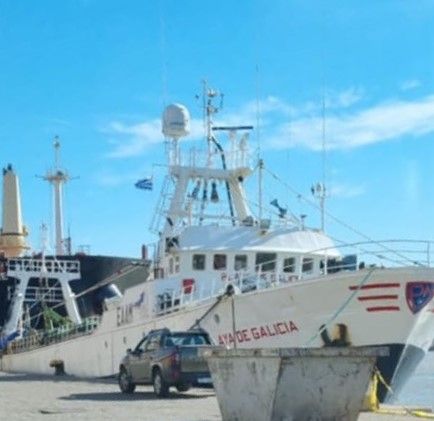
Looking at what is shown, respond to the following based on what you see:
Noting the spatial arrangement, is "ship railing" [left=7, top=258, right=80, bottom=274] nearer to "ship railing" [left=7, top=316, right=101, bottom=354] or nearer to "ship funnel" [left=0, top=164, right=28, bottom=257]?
"ship railing" [left=7, top=316, right=101, bottom=354]

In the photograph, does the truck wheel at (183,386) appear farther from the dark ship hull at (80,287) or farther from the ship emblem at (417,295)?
the dark ship hull at (80,287)

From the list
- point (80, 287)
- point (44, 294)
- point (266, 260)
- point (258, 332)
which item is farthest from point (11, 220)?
point (258, 332)

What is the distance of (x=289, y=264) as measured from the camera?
1135 inches

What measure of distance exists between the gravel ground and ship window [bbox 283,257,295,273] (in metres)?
7.15

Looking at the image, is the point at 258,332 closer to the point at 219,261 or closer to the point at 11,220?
the point at 219,261

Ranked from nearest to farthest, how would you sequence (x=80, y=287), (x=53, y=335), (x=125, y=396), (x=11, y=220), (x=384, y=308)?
(x=125, y=396), (x=384, y=308), (x=53, y=335), (x=80, y=287), (x=11, y=220)

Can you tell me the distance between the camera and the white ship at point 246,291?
21.4 meters

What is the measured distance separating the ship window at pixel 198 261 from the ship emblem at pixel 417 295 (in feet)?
30.5

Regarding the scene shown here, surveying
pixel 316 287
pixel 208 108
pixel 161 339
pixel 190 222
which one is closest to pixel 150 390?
pixel 161 339

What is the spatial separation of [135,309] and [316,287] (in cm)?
988

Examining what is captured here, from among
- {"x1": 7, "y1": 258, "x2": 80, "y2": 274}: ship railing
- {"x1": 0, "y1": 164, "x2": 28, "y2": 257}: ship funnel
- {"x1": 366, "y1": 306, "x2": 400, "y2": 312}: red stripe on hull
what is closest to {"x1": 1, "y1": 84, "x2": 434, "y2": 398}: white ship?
{"x1": 366, "y1": 306, "x2": 400, "y2": 312}: red stripe on hull

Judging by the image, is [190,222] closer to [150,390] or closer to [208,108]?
[208,108]

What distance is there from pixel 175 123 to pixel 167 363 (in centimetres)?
1532

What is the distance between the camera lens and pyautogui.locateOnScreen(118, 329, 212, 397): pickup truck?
1967 cm
